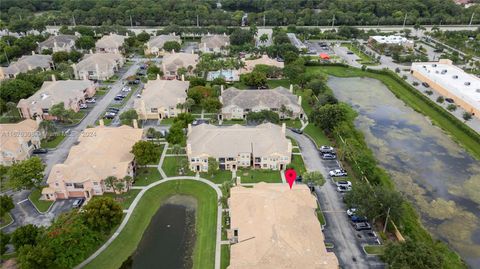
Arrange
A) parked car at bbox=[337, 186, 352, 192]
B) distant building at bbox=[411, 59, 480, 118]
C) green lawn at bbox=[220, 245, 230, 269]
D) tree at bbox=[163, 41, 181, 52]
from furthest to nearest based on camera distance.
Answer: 1. tree at bbox=[163, 41, 181, 52]
2. distant building at bbox=[411, 59, 480, 118]
3. parked car at bbox=[337, 186, 352, 192]
4. green lawn at bbox=[220, 245, 230, 269]

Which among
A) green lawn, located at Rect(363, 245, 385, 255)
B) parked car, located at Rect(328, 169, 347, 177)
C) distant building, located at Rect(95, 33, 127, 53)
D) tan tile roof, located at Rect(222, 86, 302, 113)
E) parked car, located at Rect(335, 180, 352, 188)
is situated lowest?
green lawn, located at Rect(363, 245, 385, 255)

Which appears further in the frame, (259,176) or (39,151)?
(39,151)

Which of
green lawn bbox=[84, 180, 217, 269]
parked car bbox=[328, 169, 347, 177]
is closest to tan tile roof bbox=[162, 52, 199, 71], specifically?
green lawn bbox=[84, 180, 217, 269]

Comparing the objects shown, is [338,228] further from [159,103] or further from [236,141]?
[159,103]

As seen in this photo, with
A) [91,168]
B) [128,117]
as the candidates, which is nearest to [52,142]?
[128,117]

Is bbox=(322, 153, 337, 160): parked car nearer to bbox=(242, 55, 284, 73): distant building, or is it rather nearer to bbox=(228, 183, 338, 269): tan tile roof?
bbox=(228, 183, 338, 269): tan tile roof
